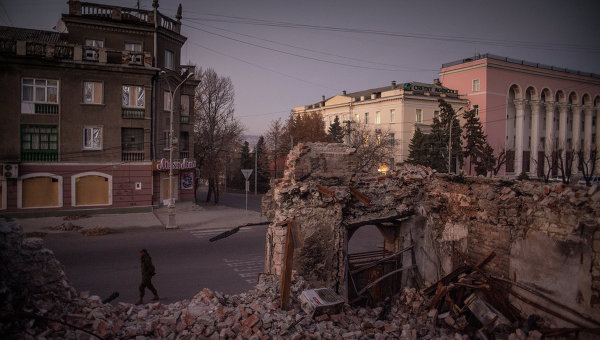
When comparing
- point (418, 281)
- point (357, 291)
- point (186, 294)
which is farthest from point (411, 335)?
point (186, 294)

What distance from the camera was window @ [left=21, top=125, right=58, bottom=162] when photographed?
2181cm

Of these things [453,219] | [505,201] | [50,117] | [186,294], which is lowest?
[186,294]

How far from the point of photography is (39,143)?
22.1 metres

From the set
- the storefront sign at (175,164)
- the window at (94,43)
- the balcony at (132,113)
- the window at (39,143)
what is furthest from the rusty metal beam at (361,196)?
the window at (94,43)

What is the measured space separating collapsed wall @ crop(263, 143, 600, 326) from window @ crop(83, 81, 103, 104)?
19019 mm

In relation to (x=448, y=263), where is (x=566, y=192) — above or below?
above

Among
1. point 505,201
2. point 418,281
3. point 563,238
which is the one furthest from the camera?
point 418,281

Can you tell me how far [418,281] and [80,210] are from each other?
815 inches

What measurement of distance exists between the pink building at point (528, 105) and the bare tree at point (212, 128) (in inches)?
1127

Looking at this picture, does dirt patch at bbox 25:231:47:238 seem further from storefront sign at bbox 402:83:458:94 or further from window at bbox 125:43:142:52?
storefront sign at bbox 402:83:458:94

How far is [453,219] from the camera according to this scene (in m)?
9.02

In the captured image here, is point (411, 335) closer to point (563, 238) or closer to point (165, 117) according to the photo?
point (563, 238)

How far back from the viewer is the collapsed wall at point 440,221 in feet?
21.2

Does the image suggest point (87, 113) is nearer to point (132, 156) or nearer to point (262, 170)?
point (132, 156)
